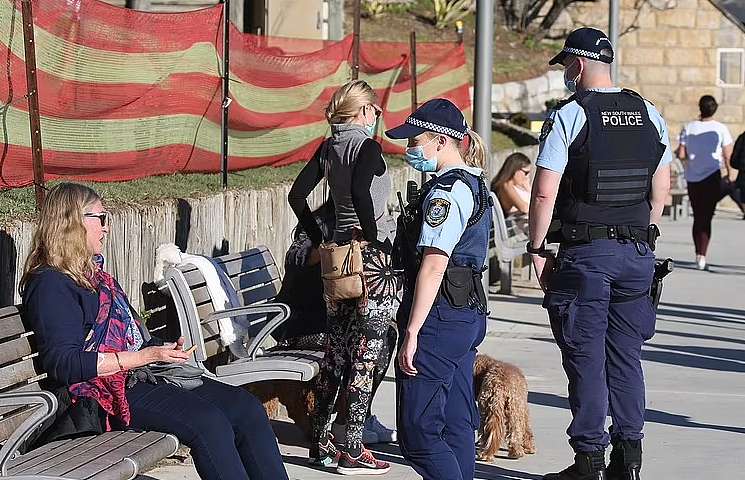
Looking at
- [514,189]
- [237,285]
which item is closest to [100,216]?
[237,285]

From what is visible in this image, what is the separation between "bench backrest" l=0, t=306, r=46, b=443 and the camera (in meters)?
4.92

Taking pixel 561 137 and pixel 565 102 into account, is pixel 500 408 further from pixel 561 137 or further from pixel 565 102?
pixel 565 102

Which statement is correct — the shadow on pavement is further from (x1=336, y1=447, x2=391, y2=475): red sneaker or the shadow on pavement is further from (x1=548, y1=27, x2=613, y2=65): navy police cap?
(x1=548, y1=27, x2=613, y2=65): navy police cap

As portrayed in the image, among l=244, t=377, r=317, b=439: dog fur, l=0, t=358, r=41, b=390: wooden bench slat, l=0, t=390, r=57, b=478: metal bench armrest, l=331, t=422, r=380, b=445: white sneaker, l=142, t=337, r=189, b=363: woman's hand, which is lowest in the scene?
l=331, t=422, r=380, b=445: white sneaker

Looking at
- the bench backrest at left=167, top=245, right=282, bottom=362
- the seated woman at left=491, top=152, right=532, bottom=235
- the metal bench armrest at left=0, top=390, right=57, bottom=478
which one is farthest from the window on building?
the metal bench armrest at left=0, top=390, right=57, bottom=478

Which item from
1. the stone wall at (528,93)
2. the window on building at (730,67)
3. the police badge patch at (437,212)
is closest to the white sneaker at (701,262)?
the police badge patch at (437,212)

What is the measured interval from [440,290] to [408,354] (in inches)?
11.5

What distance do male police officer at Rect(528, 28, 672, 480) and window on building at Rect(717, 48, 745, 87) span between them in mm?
25148

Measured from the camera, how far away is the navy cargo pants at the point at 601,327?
6.02 meters

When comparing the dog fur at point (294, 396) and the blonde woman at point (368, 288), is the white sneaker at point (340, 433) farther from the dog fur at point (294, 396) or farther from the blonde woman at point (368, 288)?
the dog fur at point (294, 396)

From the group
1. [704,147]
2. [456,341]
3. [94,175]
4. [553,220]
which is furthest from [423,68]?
[456,341]

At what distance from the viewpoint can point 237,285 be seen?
7480mm

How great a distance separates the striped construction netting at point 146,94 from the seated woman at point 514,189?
1.82 m

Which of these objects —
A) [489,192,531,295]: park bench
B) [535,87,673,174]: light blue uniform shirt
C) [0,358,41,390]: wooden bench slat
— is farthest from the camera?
[489,192,531,295]: park bench
